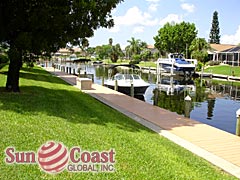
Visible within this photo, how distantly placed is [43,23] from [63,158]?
7.13 metres

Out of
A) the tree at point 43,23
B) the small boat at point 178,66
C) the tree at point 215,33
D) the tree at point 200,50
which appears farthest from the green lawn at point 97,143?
the tree at point 215,33

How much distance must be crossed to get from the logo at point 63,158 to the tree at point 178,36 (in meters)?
79.4

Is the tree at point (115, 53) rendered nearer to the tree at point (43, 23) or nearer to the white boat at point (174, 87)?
the white boat at point (174, 87)

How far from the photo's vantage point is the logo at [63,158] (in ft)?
19.4

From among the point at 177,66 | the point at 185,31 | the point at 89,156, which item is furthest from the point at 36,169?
the point at 185,31

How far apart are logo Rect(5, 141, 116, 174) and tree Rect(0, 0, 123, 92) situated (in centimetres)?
643

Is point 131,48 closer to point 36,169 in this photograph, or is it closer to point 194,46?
point 194,46

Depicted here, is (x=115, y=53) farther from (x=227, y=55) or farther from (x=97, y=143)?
(x=97, y=143)

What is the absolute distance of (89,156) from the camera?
6602mm

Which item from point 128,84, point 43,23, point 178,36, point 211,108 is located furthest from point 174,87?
point 178,36

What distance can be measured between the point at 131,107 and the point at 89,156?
9.04 meters

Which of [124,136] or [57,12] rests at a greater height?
[57,12]

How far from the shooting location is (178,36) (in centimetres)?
8469

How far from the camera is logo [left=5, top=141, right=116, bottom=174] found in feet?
19.4
